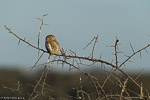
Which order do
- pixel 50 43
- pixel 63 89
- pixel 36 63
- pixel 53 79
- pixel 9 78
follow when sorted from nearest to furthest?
pixel 36 63, pixel 50 43, pixel 63 89, pixel 53 79, pixel 9 78

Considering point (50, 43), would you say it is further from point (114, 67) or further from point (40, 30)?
point (114, 67)

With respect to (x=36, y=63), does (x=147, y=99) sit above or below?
below

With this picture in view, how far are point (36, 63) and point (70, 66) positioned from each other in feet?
1.13

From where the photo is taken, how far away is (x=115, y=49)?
4.21m

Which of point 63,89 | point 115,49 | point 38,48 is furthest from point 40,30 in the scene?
point 63,89

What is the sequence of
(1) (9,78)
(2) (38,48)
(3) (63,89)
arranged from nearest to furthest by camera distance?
1. (2) (38,48)
2. (3) (63,89)
3. (1) (9,78)

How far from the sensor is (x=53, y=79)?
16.1 m

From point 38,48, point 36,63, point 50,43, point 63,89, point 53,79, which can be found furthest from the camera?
point 53,79

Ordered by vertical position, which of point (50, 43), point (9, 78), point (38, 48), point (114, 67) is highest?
point (9, 78)

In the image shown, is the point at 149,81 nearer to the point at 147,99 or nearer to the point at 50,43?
the point at 50,43

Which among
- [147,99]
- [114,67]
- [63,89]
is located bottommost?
[147,99]

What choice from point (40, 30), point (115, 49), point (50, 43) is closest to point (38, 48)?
point (40, 30)

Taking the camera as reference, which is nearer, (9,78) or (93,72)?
(93,72)

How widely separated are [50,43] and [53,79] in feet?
31.0
